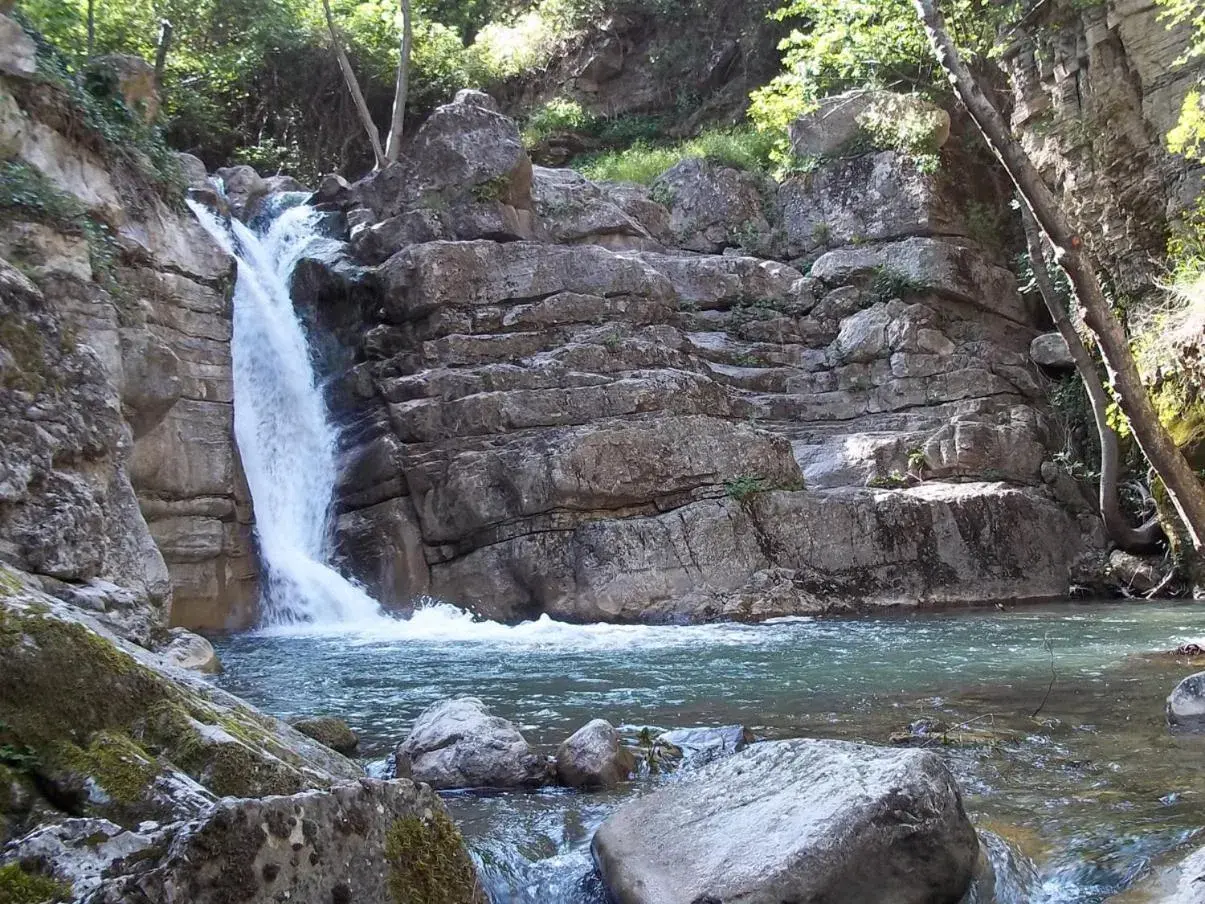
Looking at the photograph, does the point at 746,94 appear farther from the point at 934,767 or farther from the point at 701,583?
the point at 934,767

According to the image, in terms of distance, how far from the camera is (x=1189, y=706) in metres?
6.67

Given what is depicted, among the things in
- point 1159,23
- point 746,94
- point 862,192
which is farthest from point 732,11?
point 1159,23

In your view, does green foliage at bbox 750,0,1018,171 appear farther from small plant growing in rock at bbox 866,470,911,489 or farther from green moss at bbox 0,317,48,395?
green moss at bbox 0,317,48,395

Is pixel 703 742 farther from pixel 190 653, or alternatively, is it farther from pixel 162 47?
pixel 162 47

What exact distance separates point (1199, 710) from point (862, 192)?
58.4 feet

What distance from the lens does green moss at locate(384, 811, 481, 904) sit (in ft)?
10.1

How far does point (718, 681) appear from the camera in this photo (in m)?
9.54

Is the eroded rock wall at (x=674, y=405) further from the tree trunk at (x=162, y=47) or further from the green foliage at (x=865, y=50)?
the tree trunk at (x=162, y=47)

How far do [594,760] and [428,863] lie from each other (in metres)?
2.99

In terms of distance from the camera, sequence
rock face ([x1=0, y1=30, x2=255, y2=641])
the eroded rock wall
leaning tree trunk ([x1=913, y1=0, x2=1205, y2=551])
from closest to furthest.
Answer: leaning tree trunk ([x1=913, y1=0, x2=1205, y2=551]) < rock face ([x1=0, y1=30, x2=255, y2=641]) < the eroded rock wall

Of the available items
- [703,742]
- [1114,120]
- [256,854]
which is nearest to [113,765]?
[256,854]

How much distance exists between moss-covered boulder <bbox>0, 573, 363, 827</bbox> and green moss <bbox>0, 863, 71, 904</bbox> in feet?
1.35

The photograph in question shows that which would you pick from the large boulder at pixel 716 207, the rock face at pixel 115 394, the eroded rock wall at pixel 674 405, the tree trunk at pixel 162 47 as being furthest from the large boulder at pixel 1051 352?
the tree trunk at pixel 162 47

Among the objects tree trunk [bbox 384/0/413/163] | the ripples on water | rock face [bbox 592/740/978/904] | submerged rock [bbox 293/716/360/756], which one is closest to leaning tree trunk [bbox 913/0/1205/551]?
the ripples on water
